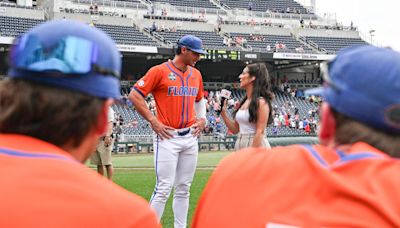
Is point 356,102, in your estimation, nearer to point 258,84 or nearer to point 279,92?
point 258,84

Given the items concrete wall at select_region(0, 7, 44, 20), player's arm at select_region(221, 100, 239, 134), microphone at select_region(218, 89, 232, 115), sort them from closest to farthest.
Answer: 1. microphone at select_region(218, 89, 232, 115)
2. player's arm at select_region(221, 100, 239, 134)
3. concrete wall at select_region(0, 7, 44, 20)

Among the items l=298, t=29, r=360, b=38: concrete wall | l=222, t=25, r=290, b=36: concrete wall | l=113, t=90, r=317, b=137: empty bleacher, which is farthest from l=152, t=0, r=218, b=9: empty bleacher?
l=113, t=90, r=317, b=137: empty bleacher

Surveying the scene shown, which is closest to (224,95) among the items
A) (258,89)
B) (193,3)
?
(258,89)

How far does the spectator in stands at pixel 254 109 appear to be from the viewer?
601cm

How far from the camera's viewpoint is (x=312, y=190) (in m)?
1.59

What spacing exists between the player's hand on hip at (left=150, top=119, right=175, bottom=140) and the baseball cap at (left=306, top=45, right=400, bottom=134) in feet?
14.0

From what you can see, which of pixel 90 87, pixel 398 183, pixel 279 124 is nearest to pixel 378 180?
pixel 398 183

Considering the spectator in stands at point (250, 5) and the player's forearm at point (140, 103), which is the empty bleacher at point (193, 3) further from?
the player's forearm at point (140, 103)

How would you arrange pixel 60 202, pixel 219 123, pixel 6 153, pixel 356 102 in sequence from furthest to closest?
pixel 219 123 → pixel 356 102 → pixel 6 153 → pixel 60 202

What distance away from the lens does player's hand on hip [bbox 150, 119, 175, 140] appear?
19.3 ft

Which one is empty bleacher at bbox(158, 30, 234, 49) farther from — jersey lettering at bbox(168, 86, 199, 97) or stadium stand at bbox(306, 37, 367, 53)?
jersey lettering at bbox(168, 86, 199, 97)

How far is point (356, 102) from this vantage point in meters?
1.63

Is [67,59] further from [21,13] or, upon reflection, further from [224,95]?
[21,13]

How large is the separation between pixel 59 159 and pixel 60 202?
0.14 m
